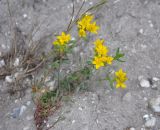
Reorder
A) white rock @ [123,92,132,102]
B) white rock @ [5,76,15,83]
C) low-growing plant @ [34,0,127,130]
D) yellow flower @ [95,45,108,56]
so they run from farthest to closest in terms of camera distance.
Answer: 1. white rock @ [5,76,15,83]
2. white rock @ [123,92,132,102]
3. low-growing plant @ [34,0,127,130]
4. yellow flower @ [95,45,108,56]

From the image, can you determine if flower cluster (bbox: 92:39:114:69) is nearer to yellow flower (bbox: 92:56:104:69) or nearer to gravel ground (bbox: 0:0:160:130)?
yellow flower (bbox: 92:56:104:69)

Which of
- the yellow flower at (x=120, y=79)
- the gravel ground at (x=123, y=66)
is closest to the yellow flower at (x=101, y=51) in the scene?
the yellow flower at (x=120, y=79)

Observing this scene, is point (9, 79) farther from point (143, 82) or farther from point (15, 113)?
point (143, 82)

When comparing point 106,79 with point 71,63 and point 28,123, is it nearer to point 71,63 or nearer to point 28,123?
point 71,63

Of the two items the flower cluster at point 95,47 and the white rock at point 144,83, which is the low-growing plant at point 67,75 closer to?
the flower cluster at point 95,47

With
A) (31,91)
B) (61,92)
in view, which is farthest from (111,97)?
(31,91)

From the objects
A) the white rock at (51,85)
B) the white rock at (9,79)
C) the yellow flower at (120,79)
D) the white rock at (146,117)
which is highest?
the yellow flower at (120,79)

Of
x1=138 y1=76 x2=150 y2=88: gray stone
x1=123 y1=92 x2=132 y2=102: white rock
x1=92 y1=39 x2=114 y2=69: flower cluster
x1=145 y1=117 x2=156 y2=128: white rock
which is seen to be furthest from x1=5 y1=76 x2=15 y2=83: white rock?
x1=145 y1=117 x2=156 y2=128: white rock

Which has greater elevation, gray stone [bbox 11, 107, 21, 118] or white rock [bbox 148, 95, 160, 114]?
white rock [bbox 148, 95, 160, 114]

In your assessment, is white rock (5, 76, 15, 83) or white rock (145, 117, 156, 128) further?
white rock (5, 76, 15, 83)
